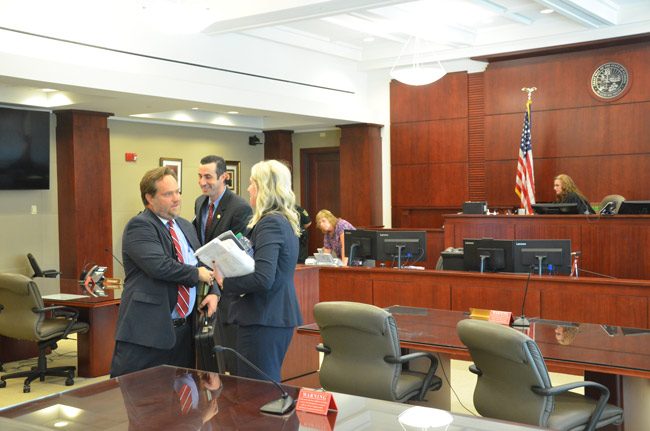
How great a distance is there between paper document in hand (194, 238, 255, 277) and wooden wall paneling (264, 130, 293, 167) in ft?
31.8

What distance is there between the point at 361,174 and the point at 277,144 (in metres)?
1.90

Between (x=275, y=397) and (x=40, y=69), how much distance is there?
18.0 ft

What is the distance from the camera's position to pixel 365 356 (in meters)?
3.94

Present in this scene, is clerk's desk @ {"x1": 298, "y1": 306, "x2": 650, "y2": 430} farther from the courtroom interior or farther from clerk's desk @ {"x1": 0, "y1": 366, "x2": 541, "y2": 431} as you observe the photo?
clerk's desk @ {"x1": 0, "y1": 366, "x2": 541, "y2": 431}

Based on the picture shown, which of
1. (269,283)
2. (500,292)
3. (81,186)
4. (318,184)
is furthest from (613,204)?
(269,283)

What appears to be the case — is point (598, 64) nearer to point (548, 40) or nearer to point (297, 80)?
point (548, 40)

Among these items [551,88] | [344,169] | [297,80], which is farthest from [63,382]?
[551,88]

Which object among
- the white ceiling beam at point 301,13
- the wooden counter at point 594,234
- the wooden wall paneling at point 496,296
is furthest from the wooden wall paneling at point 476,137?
the wooden wall paneling at point 496,296

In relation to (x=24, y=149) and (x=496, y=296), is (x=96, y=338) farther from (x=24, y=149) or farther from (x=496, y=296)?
(x=24, y=149)

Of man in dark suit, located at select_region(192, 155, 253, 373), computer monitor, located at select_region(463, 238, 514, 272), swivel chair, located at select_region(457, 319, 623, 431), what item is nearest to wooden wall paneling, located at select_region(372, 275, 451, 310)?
computer monitor, located at select_region(463, 238, 514, 272)

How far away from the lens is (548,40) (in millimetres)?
10312

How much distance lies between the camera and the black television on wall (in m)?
9.11

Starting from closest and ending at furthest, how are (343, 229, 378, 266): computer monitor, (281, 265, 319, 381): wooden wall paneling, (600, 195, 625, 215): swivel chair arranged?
1. (281, 265, 319, 381): wooden wall paneling
2. (343, 229, 378, 266): computer monitor
3. (600, 195, 625, 215): swivel chair

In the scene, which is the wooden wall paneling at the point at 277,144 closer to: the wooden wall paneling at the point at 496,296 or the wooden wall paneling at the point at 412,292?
the wooden wall paneling at the point at 412,292
